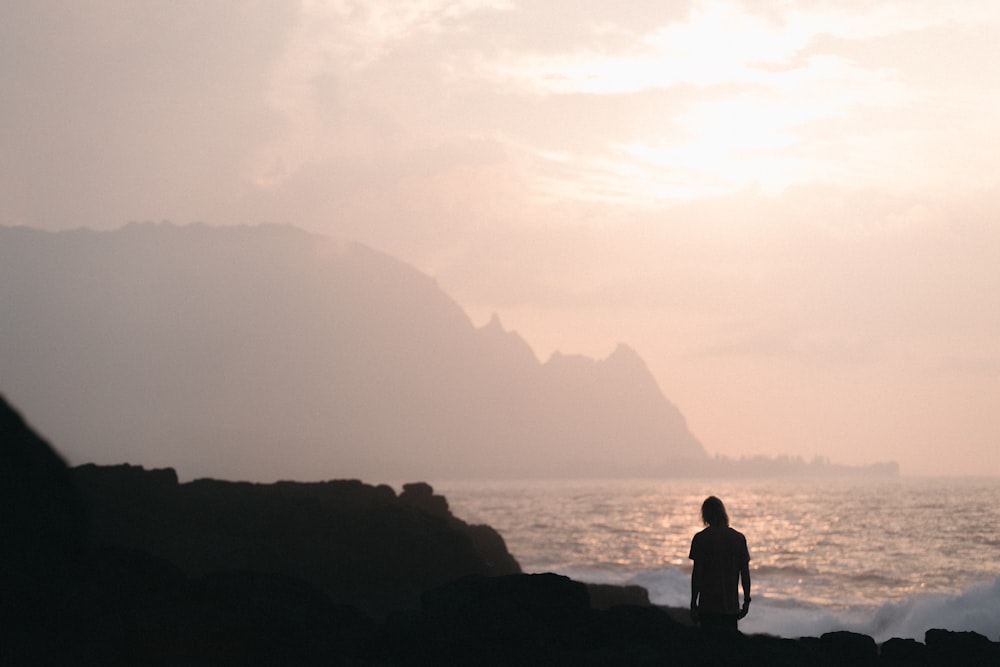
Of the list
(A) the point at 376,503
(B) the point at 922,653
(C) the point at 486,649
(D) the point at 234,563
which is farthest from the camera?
(A) the point at 376,503

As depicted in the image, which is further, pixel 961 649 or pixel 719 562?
pixel 961 649

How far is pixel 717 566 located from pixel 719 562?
0.16 feet

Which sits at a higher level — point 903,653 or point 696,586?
point 696,586

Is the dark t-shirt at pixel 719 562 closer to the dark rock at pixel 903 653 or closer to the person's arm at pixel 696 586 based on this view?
the person's arm at pixel 696 586

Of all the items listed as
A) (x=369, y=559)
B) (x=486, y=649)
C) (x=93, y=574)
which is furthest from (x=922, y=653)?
(x=369, y=559)

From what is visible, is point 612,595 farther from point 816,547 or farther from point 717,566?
point 816,547

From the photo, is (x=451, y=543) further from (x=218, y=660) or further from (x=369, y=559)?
(x=218, y=660)

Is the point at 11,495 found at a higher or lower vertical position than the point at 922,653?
higher

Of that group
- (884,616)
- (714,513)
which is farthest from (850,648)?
(884,616)

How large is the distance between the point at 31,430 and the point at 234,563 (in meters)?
16.5

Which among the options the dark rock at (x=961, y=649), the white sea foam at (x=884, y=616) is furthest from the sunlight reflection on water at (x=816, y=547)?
the dark rock at (x=961, y=649)

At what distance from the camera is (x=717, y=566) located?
10.6 meters

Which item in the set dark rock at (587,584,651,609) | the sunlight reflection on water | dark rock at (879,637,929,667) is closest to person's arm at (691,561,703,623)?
dark rock at (879,637,929,667)

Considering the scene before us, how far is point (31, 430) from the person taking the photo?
7.52 meters
